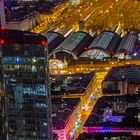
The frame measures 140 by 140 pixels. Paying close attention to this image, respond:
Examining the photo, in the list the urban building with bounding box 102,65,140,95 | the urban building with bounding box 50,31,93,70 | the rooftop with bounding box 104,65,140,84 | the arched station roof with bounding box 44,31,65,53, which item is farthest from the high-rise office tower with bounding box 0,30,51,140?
the arched station roof with bounding box 44,31,65,53

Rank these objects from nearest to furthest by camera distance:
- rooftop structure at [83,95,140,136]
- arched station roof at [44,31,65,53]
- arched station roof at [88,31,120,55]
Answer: rooftop structure at [83,95,140,136]
arched station roof at [88,31,120,55]
arched station roof at [44,31,65,53]

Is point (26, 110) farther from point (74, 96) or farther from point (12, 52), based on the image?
point (74, 96)

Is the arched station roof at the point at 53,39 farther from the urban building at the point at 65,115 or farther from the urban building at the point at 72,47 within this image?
the urban building at the point at 65,115

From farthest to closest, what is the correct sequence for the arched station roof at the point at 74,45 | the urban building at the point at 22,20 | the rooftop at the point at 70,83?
the urban building at the point at 22,20, the arched station roof at the point at 74,45, the rooftop at the point at 70,83

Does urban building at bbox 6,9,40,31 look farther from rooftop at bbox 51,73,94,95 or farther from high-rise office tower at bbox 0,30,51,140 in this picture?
high-rise office tower at bbox 0,30,51,140

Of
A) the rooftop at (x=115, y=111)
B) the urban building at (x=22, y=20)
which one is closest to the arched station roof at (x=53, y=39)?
the urban building at (x=22, y=20)

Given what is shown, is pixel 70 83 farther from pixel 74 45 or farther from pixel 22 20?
pixel 22 20
